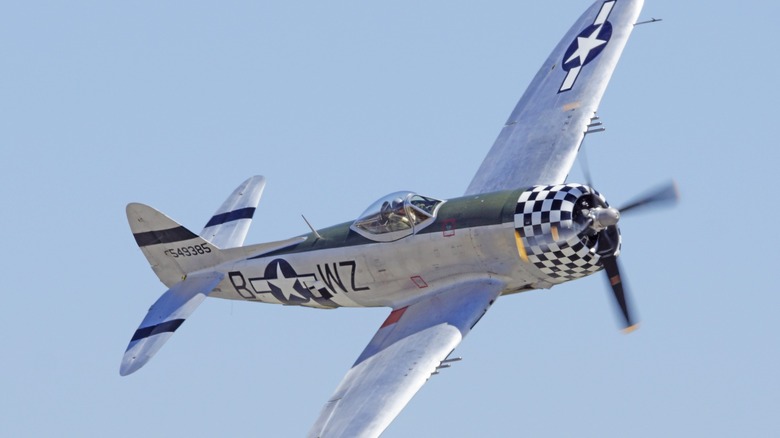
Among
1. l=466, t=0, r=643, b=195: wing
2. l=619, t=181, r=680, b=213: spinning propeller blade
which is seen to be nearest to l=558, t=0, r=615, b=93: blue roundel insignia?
l=466, t=0, r=643, b=195: wing

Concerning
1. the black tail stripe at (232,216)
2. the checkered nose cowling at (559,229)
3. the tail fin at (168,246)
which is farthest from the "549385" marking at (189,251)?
the checkered nose cowling at (559,229)

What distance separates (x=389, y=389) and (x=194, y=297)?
18.0ft

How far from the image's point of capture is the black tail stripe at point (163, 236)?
30531 mm

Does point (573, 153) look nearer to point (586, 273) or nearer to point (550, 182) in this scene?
point (550, 182)

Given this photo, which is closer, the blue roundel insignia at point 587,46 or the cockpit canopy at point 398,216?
the cockpit canopy at point 398,216

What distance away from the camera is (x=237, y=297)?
3038 cm

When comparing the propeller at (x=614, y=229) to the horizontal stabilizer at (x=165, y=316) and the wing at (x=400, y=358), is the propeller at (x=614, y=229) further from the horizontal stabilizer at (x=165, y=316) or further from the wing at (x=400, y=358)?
the horizontal stabilizer at (x=165, y=316)

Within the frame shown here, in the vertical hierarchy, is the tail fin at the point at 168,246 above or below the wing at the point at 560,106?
above

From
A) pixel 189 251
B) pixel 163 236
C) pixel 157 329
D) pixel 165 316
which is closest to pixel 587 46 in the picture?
pixel 189 251

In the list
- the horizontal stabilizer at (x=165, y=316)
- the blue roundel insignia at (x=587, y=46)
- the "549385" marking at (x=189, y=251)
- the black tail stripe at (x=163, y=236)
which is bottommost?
the blue roundel insignia at (x=587, y=46)

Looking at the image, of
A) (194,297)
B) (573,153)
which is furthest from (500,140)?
(194,297)

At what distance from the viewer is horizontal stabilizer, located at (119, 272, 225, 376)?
1121 inches

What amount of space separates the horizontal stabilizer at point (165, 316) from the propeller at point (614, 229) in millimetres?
6769

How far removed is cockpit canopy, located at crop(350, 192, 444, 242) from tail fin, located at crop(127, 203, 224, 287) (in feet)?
11.0
